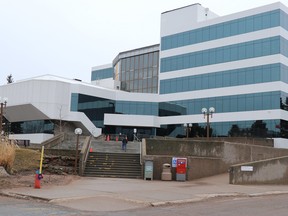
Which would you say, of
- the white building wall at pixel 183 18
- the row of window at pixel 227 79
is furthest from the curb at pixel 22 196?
the white building wall at pixel 183 18

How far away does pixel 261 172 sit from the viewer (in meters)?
24.4

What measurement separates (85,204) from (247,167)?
13.3 metres

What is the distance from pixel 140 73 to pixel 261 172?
177 ft

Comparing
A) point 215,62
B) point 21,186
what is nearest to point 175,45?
point 215,62

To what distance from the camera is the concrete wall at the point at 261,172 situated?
75.9ft

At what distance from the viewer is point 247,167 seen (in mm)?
23625

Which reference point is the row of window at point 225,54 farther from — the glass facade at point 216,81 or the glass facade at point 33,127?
the glass facade at point 33,127

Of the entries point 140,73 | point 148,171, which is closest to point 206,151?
point 148,171

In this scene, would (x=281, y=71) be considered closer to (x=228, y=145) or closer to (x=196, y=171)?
(x=228, y=145)

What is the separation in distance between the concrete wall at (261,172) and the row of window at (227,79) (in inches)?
1166

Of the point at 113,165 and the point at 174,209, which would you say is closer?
the point at 174,209

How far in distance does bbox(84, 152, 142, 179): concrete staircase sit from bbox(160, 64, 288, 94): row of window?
30.3m

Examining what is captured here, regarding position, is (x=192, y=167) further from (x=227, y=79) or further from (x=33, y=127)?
(x=33, y=127)

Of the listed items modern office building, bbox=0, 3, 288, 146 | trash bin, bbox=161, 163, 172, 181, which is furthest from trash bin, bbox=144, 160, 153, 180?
modern office building, bbox=0, 3, 288, 146
